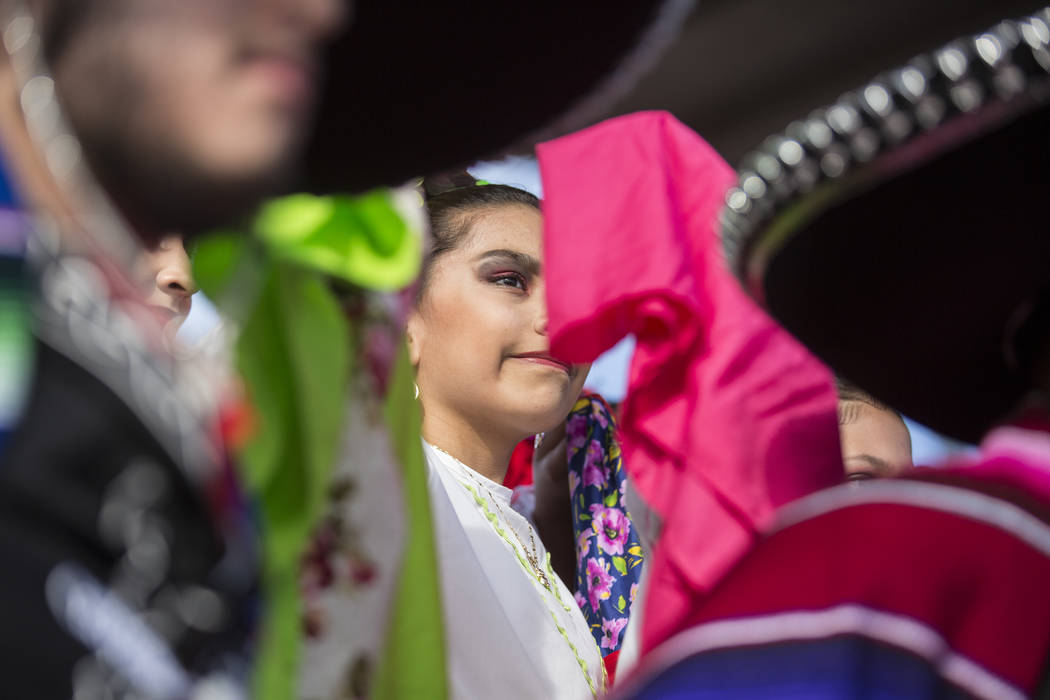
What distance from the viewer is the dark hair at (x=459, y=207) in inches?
65.5

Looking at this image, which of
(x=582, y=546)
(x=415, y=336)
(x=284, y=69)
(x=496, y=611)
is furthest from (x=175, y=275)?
(x=284, y=69)

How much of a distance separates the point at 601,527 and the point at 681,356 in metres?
0.75

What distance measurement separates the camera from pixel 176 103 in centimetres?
53

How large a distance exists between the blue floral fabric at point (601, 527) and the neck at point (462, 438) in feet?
1.05

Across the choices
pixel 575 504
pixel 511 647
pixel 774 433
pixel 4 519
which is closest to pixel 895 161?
pixel 774 433

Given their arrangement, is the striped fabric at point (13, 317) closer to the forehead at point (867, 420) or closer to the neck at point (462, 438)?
the neck at point (462, 438)

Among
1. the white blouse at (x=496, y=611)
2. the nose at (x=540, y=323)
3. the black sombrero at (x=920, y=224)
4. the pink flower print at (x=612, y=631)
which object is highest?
the black sombrero at (x=920, y=224)

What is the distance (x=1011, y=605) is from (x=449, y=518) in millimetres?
625

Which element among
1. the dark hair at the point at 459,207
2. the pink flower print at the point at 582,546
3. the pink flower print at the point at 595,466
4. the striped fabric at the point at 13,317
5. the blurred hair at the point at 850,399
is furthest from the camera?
the blurred hair at the point at 850,399

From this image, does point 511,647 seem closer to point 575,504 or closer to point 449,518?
point 449,518

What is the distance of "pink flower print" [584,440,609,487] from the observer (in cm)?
190

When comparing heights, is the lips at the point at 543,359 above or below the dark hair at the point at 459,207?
below

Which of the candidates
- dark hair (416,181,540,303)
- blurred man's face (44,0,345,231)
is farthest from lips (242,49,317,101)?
dark hair (416,181,540,303)

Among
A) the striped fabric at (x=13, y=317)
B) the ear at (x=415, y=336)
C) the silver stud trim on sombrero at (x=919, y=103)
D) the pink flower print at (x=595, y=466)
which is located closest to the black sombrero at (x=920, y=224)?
the silver stud trim on sombrero at (x=919, y=103)
